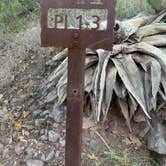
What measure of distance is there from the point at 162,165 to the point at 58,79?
935 millimetres

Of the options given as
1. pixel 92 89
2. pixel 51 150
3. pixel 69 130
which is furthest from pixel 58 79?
pixel 69 130

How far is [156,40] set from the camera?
362cm

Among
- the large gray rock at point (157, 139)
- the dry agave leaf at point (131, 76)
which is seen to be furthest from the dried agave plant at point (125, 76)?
the large gray rock at point (157, 139)

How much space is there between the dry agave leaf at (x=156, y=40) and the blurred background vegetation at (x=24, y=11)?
565mm

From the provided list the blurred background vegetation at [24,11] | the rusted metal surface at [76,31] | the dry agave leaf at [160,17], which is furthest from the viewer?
the blurred background vegetation at [24,11]

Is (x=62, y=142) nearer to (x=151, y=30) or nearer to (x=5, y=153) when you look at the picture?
(x=5, y=153)

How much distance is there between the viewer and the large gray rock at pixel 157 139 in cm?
323

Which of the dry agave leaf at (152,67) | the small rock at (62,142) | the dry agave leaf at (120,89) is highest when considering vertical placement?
the dry agave leaf at (152,67)

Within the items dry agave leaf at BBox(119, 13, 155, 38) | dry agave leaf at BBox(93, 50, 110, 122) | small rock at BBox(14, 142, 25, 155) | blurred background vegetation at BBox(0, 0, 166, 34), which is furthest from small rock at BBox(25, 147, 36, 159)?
blurred background vegetation at BBox(0, 0, 166, 34)

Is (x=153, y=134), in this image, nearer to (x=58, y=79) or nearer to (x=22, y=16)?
(x=58, y=79)

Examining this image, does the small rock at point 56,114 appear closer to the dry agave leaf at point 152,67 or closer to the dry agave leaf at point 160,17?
the dry agave leaf at point 152,67

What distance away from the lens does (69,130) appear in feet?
7.78

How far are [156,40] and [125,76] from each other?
469 millimetres

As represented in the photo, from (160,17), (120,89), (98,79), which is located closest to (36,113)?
(98,79)
